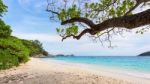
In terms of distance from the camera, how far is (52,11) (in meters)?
9.27

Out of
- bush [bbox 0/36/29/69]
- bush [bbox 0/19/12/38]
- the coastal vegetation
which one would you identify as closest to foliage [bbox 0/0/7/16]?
the coastal vegetation

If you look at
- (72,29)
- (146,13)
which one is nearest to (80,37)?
Result: (72,29)

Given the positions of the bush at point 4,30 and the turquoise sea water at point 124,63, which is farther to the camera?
the turquoise sea water at point 124,63

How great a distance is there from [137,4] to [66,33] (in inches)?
95.8

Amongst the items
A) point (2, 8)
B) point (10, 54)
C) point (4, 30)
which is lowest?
point (10, 54)

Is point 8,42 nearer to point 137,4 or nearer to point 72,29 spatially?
point 72,29

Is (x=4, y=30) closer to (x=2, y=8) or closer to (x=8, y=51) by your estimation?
(x=2, y=8)

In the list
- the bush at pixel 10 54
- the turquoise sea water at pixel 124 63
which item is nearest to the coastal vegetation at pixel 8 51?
the bush at pixel 10 54

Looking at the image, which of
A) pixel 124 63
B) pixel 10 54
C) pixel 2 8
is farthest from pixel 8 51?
pixel 124 63

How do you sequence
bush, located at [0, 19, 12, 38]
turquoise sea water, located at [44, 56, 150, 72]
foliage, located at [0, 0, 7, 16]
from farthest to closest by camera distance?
turquoise sea water, located at [44, 56, 150, 72]
bush, located at [0, 19, 12, 38]
foliage, located at [0, 0, 7, 16]

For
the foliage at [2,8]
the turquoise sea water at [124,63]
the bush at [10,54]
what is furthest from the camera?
the turquoise sea water at [124,63]

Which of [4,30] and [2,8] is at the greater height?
[2,8]

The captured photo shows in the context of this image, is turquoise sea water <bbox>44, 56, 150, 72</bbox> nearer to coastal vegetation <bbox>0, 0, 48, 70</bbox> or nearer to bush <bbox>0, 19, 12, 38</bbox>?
coastal vegetation <bbox>0, 0, 48, 70</bbox>

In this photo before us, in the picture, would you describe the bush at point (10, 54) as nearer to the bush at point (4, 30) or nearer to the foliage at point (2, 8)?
the bush at point (4, 30)
